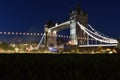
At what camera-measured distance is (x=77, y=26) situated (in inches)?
4424

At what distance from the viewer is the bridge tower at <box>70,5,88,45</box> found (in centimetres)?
10881
